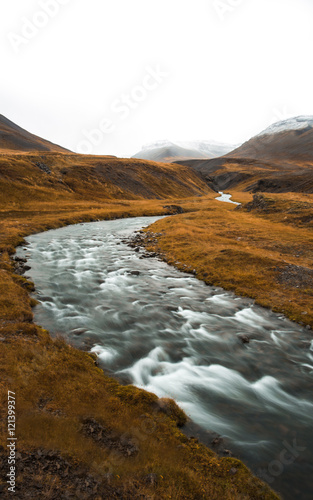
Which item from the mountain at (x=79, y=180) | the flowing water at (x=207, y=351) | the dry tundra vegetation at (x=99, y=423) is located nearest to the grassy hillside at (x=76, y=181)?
the mountain at (x=79, y=180)

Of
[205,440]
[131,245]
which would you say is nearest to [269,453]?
[205,440]

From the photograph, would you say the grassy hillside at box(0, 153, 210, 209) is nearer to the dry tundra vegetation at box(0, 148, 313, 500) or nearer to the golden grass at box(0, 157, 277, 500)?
the dry tundra vegetation at box(0, 148, 313, 500)

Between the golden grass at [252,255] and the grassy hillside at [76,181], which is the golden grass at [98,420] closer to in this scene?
the golden grass at [252,255]

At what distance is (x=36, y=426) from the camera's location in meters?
5.61

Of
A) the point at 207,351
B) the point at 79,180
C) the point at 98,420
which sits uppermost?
the point at 79,180
